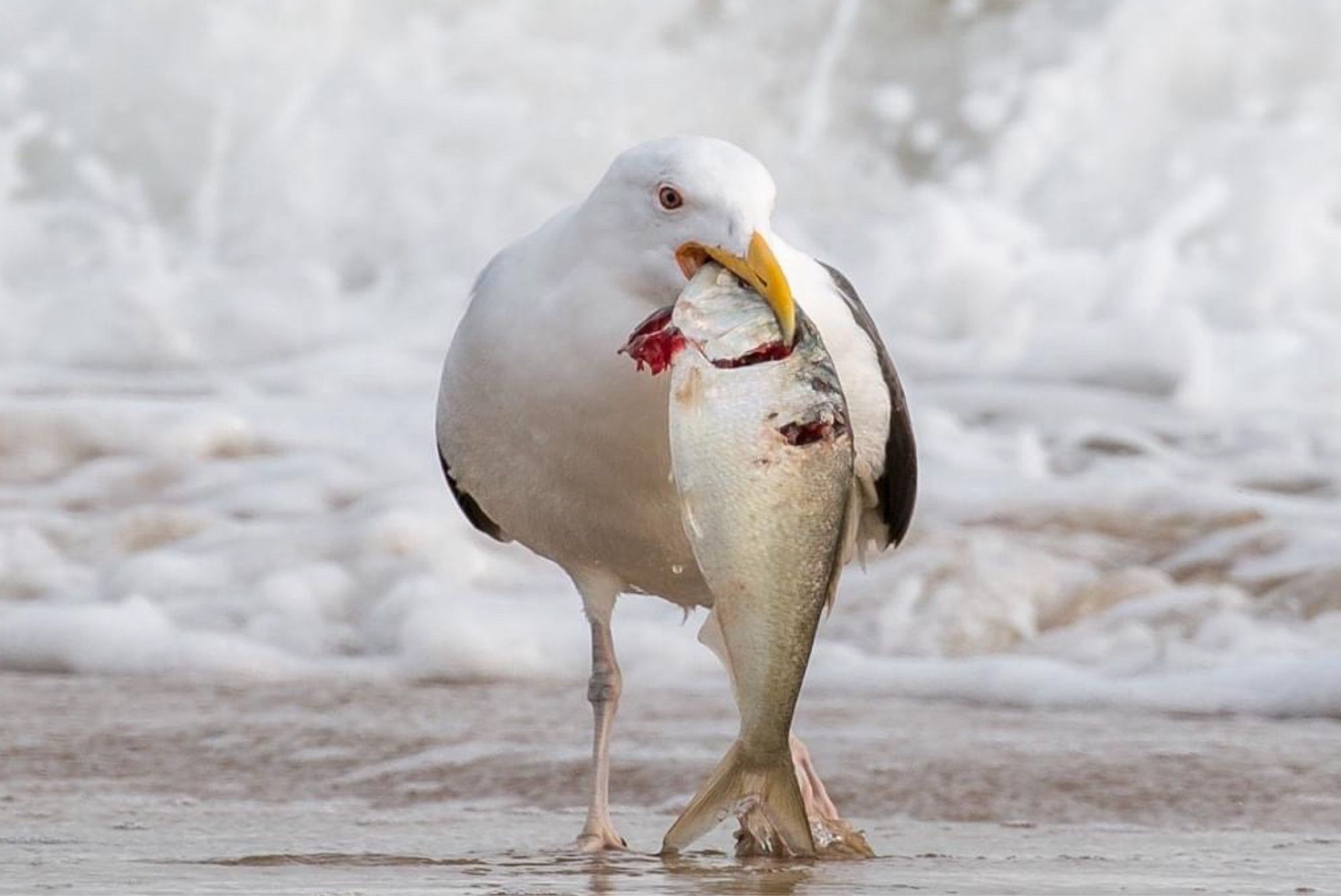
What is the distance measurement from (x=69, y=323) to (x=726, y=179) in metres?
8.21

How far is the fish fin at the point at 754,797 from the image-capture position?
3199 millimetres

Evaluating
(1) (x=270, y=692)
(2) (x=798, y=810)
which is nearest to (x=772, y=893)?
(2) (x=798, y=810)

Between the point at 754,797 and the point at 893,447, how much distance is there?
1.07 m

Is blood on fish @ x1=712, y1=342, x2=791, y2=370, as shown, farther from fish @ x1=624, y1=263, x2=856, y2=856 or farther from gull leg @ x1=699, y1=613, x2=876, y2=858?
gull leg @ x1=699, y1=613, x2=876, y2=858

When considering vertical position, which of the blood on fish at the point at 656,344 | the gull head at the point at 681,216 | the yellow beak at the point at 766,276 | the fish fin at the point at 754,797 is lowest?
the fish fin at the point at 754,797

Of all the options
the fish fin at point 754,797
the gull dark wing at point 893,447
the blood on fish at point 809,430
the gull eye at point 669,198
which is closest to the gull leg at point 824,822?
the fish fin at point 754,797

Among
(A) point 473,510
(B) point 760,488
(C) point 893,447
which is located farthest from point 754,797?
(A) point 473,510

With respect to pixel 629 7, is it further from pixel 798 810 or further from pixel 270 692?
pixel 798 810

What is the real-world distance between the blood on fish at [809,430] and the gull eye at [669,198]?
504 millimetres

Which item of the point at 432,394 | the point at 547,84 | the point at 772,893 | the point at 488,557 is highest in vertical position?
the point at 547,84

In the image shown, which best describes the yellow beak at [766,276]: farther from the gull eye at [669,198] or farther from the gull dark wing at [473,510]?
the gull dark wing at [473,510]

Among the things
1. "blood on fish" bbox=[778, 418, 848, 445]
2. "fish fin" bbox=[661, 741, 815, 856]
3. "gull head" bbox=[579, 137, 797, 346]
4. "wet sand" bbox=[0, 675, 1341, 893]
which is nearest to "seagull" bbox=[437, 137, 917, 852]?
"gull head" bbox=[579, 137, 797, 346]

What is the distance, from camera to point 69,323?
36.5 feet

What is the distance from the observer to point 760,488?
10.1 feet
